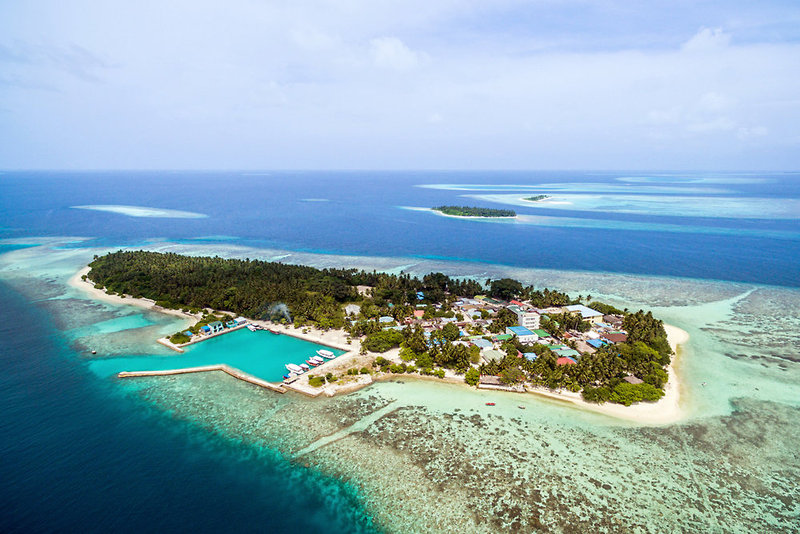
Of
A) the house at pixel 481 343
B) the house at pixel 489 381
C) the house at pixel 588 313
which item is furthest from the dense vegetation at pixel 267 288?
the house at pixel 489 381

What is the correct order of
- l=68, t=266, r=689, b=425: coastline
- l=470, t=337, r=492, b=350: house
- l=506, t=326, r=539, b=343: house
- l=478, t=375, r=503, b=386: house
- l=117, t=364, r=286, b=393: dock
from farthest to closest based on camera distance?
l=506, t=326, r=539, b=343: house
l=470, t=337, r=492, b=350: house
l=478, t=375, r=503, b=386: house
l=117, t=364, r=286, b=393: dock
l=68, t=266, r=689, b=425: coastline

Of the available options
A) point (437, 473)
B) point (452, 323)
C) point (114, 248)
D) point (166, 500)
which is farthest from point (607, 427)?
point (114, 248)

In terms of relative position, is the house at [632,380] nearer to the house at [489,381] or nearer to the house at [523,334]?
the house at [523,334]

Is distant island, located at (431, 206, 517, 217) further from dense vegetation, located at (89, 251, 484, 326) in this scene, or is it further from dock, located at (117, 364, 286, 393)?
dock, located at (117, 364, 286, 393)

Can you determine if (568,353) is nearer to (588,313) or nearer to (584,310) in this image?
(588,313)

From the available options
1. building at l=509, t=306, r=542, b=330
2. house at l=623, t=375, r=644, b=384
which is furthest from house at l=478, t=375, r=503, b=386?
building at l=509, t=306, r=542, b=330

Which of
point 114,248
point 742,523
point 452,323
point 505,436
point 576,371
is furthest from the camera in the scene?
point 114,248

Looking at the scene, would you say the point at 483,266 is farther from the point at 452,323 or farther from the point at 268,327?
the point at 268,327

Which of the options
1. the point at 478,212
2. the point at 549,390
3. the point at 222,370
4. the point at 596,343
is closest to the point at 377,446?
the point at 549,390
